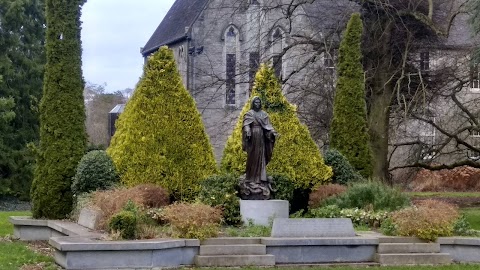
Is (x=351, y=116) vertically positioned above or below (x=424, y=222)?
above

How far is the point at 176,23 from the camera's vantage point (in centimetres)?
4572

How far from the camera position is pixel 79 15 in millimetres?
18938

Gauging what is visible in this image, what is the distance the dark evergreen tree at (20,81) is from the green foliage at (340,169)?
2133 centimetres

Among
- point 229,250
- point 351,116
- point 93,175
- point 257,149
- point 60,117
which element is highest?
point 351,116

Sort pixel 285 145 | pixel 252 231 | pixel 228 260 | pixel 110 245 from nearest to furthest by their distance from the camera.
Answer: pixel 110 245
pixel 228 260
pixel 252 231
pixel 285 145

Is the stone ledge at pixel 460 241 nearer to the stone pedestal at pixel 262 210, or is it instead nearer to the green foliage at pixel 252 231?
the green foliage at pixel 252 231


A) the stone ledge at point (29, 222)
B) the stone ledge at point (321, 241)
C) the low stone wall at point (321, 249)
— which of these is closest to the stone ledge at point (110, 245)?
the stone ledge at point (321, 241)

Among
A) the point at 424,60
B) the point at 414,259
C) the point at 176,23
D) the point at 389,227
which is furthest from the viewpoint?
the point at 176,23

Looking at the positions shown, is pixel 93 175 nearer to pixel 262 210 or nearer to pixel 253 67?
pixel 262 210

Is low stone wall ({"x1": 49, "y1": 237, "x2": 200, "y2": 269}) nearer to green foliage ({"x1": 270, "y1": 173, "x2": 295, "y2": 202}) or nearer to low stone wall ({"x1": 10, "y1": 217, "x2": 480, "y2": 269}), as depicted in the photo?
low stone wall ({"x1": 10, "y1": 217, "x2": 480, "y2": 269})

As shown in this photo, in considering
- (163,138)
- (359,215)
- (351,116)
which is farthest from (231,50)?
(359,215)

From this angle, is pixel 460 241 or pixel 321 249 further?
pixel 460 241

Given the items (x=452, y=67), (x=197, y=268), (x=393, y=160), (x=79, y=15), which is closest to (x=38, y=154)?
(x=79, y=15)

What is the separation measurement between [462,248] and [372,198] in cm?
337
